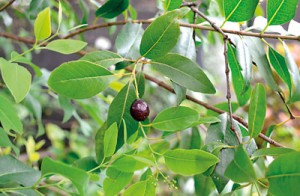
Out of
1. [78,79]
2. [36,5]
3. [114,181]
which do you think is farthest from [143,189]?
[36,5]

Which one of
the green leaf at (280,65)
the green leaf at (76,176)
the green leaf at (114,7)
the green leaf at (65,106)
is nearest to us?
the green leaf at (76,176)

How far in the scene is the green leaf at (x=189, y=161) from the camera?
0.47 meters

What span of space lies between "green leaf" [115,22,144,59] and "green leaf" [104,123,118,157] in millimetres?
170

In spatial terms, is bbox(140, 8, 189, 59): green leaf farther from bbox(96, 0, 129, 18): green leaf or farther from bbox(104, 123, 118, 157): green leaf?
bbox(96, 0, 129, 18): green leaf

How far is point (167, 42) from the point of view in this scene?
0.51 meters

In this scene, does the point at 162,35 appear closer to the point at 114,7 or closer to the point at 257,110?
the point at 257,110

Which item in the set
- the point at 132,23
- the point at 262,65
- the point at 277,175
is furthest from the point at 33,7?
the point at 277,175

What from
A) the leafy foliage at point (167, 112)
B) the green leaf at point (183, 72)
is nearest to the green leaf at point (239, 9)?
the leafy foliage at point (167, 112)

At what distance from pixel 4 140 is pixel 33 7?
0.36 m

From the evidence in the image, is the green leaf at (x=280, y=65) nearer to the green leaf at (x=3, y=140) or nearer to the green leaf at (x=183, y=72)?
the green leaf at (x=183, y=72)

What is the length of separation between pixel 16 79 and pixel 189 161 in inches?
8.1

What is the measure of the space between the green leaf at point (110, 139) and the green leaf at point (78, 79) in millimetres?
49

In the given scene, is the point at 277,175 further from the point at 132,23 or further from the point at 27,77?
the point at 132,23

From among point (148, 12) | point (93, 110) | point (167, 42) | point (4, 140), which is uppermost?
point (167, 42)
